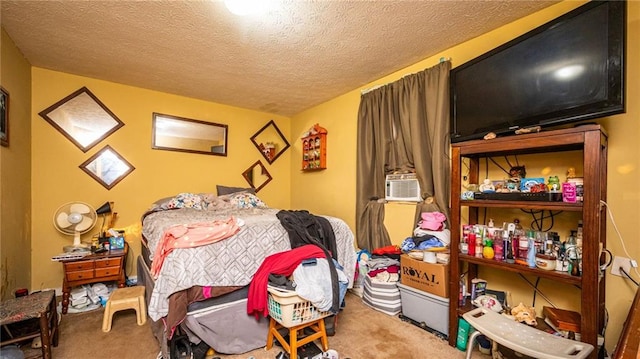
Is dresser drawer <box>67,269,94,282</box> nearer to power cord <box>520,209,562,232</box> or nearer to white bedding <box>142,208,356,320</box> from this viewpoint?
white bedding <box>142,208,356,320</box>

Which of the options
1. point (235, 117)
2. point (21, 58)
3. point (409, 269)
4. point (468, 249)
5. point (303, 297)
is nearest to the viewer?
point (303, 297)

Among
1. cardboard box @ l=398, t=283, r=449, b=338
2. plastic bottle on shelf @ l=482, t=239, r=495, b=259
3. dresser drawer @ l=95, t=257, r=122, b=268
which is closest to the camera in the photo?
plastic bottle on shelf @ l=482, t=239, r=495, b=259

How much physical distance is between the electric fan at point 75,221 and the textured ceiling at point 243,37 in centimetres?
148

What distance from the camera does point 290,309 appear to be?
5.33 feet

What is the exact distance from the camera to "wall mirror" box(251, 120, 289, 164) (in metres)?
4.36

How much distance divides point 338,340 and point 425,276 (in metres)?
0.85

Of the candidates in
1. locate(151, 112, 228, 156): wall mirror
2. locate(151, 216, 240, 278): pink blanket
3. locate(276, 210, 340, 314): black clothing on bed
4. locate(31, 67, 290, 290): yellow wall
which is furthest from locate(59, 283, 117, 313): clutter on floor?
locate(276, 210, 340, 314): black clothing on bed

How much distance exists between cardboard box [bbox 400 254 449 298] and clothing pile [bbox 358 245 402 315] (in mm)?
127

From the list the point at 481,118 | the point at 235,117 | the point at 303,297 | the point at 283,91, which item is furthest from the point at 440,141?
the point at 235,117

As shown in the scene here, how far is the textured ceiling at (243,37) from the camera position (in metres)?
1.88

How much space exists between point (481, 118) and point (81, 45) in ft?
11.2

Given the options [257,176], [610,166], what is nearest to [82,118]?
[257,176]

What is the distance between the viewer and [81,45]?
238cm

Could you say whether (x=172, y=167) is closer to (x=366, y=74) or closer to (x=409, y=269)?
(x=366, y=74)
